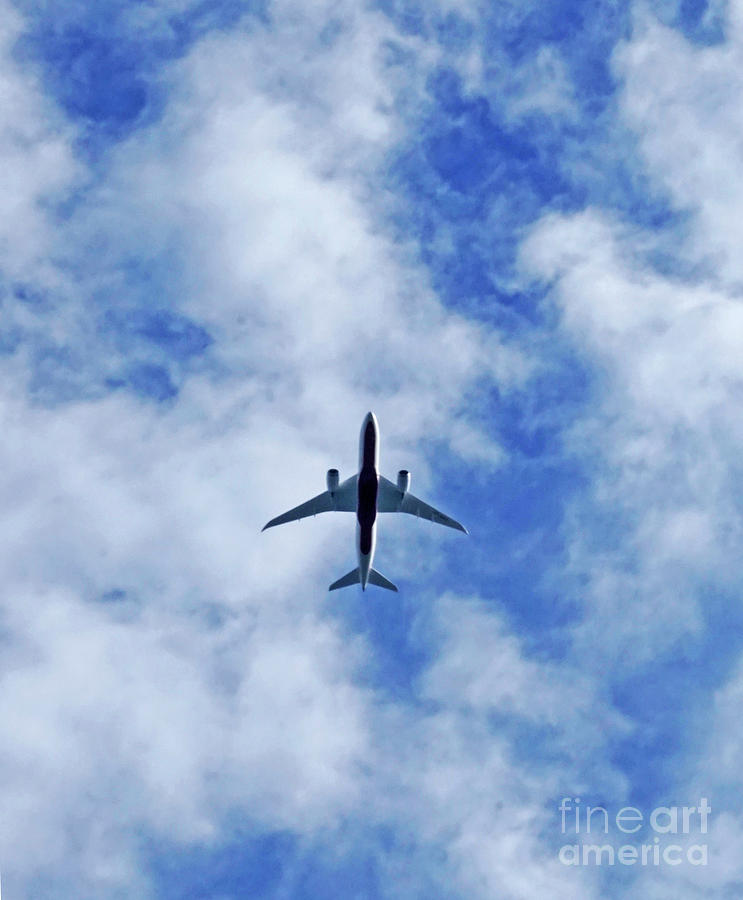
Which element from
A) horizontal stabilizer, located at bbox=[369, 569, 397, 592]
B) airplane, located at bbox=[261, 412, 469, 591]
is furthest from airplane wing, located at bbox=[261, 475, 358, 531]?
horizontal stabilizer, located at bbox=[369, 569, 397, 592]

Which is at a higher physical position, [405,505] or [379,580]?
[405,505]

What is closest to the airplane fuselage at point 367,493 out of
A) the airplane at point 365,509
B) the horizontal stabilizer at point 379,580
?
the airplane at point 365,509

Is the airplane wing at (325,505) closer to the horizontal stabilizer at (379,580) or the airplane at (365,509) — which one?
the airplane at (365,509)

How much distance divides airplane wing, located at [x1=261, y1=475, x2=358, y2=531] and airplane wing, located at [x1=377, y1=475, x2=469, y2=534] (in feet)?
9.16

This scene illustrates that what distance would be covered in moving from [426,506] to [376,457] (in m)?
16.9

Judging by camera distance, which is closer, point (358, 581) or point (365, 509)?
point (365, 509)

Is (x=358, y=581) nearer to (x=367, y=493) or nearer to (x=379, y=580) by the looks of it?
(x=379, y=580)

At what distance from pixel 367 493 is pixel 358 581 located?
57.5ft

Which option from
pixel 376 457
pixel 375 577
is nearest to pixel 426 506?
pixel 375 577

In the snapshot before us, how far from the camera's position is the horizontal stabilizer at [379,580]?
107 m

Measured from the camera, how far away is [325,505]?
10788 cm

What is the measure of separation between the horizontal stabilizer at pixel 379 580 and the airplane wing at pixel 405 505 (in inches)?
239

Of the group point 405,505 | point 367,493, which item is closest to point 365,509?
point 367,493

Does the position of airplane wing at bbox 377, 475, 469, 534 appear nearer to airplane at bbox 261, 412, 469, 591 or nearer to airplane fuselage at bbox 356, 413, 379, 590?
airplane at bbox 261, 412, 469, 591
